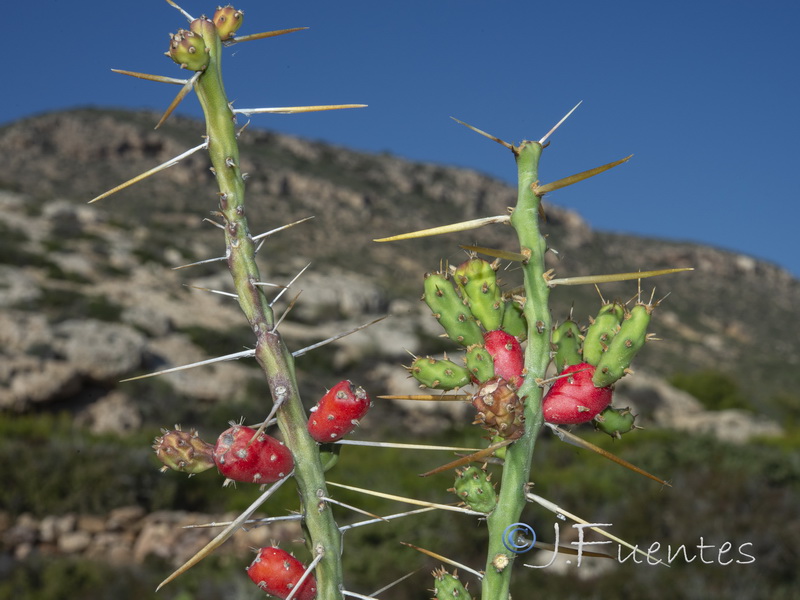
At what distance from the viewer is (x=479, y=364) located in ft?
4.04

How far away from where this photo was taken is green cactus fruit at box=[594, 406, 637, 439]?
4.47 feet

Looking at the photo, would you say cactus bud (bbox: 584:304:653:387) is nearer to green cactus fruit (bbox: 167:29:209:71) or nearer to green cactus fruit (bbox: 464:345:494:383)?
green cactus fruit (bbox: 464:345:494:383)

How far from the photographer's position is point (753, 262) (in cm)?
8750

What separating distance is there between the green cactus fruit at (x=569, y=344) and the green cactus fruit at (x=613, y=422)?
121mm

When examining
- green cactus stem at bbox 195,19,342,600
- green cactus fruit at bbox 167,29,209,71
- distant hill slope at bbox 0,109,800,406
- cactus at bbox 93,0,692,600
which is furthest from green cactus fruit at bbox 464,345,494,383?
distant hill slope at bbox 0,109,800,406

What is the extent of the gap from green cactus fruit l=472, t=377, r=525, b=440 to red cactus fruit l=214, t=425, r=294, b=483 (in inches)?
11.0

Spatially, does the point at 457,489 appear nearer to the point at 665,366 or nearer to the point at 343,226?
the point at 665,366

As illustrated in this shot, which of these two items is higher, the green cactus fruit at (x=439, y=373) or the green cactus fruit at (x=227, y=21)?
the green cactus fruit at (x=227, y=21)

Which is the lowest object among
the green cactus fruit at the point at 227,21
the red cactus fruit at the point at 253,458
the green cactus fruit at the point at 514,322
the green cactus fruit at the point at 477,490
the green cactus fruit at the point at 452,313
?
the red cactus fruit at the point at 253,458

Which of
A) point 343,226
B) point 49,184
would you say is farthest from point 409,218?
point 49,184

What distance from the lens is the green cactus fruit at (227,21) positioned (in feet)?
3.56

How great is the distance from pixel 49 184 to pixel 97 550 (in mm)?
49121

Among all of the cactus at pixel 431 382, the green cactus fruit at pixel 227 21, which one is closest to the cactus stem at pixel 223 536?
the cactus at pixel 431 382

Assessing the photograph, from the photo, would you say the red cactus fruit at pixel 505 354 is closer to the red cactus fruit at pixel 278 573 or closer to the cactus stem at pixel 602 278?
the cactus stem at pixel 602 278
